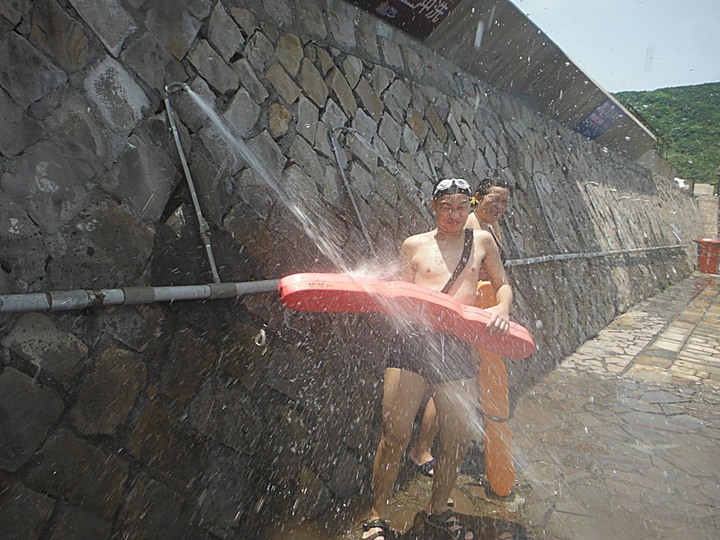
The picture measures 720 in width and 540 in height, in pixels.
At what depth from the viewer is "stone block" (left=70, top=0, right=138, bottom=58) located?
3.00 m

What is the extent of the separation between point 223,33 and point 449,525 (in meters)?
3.72

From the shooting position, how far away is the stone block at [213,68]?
3.63 meters

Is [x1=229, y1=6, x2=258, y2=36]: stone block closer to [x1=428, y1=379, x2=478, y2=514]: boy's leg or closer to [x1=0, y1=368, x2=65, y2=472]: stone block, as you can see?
[x1=0, y1=368, x2=65, y2=472]: stone block

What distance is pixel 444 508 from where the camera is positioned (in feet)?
11.4

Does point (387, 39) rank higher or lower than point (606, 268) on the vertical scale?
higher

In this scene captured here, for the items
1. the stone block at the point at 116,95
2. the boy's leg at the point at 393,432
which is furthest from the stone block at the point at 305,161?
the boy's leg at the point at 393,432

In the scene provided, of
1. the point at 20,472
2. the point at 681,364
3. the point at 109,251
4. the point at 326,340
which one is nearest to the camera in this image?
the point at 20,472

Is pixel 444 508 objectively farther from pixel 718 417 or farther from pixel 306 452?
pixel 718 417

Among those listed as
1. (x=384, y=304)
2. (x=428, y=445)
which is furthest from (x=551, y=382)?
(x=384, y=304)

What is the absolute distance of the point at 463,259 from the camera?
3531mm

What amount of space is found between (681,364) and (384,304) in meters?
7.00

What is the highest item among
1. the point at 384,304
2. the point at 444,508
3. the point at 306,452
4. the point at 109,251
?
the point at 109,251

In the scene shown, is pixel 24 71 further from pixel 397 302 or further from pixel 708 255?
pixel 708 255

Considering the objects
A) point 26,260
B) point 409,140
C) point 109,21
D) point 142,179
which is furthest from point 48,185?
point 409,140
